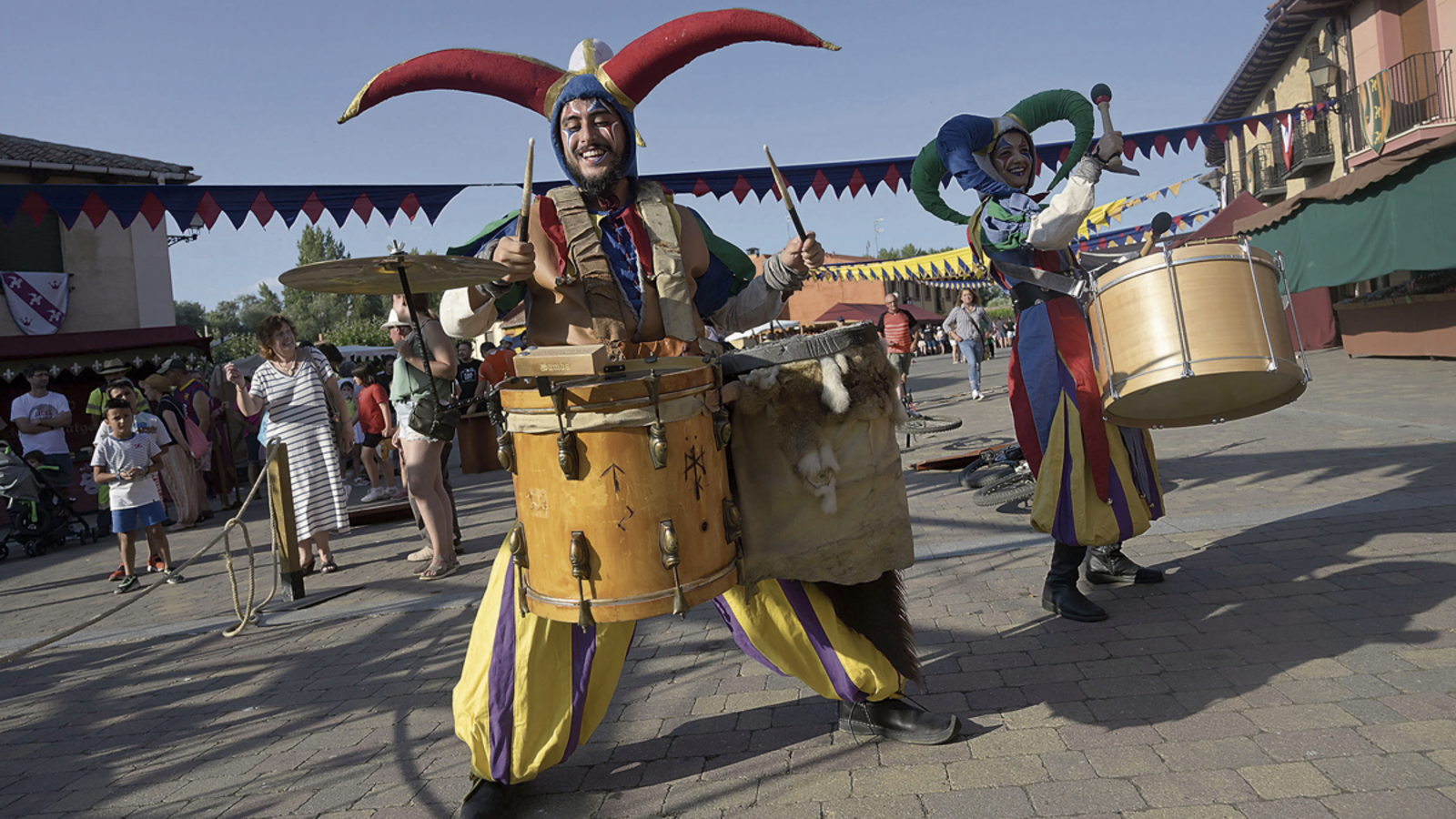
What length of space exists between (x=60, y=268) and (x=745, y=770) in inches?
829

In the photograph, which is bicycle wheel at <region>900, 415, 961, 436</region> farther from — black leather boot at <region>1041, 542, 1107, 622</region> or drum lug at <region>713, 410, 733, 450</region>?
drum lug at <region>713, 410, 733, 450</region>

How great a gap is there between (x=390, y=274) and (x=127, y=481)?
597cm

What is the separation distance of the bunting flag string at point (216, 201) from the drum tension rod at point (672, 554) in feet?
21.4

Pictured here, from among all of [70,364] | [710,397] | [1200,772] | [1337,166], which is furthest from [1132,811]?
[1337,166]

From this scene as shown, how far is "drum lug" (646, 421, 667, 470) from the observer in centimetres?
221

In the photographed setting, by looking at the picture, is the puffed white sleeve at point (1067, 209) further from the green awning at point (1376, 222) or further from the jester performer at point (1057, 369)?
the green awning at point (1376, 222)

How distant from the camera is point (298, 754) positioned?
3426mm

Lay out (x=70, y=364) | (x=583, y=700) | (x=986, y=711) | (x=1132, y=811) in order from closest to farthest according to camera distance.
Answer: (x=1132, y=811), (x=583, y=700), (x=986, y=711), (x=70, y=364)

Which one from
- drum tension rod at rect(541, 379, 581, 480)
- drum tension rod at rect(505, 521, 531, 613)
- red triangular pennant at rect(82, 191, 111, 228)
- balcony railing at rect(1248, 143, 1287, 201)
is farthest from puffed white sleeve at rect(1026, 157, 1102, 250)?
balcony railing at rect(1248, 143, 1287, 201)

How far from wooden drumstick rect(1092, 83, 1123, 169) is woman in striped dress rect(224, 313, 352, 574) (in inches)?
219

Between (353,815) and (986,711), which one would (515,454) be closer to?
(353,815)

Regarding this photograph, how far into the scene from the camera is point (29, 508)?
9.85 m

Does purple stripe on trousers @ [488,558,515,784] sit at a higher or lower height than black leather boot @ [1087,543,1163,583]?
higher

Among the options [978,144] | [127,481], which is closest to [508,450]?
[978,144]
